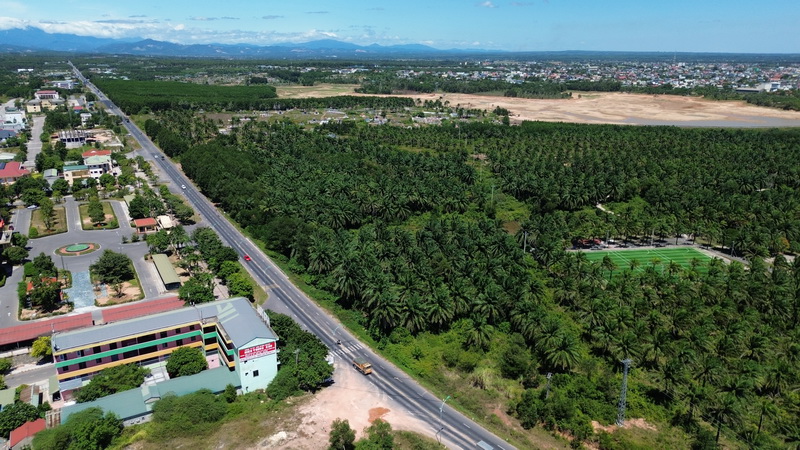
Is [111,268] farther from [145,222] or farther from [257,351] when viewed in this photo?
[257,351]

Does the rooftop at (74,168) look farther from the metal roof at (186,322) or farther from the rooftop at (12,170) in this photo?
the metal roof at (186,322)

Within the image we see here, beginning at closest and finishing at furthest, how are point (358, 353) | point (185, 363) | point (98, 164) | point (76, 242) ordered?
point (185, 363)
point (358, 353)
point (76, 242)
point (98, 164)

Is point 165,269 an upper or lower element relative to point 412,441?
upper

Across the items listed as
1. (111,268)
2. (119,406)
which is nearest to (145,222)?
(111,268)

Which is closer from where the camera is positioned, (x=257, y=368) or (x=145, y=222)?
(x=257, y=368)

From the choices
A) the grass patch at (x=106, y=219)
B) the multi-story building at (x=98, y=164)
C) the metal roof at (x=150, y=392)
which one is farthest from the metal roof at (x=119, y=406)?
the multi-story building at (x=98, y=164)

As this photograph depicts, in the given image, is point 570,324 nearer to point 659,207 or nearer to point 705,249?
point 705,249
